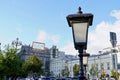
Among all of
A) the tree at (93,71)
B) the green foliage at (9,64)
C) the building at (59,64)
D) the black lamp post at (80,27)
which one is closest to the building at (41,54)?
the building at (59,64)

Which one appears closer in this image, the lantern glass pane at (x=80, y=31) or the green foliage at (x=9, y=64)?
the lantern glass pane at (x=80, y=31)

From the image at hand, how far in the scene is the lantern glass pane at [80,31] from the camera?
24.5ft

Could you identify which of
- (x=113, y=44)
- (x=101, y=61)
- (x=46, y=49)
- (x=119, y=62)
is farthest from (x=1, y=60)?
(x=46, y=49)

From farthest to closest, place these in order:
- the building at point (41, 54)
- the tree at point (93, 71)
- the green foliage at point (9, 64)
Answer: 1. the building at point (41, 54)
2. the tree at point (93, 71)
3. the green foliage at point (9, 64)

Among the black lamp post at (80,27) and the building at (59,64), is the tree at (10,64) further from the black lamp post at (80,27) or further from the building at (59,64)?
the building at (59,64)

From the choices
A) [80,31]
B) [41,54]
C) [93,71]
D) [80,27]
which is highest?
[41,54]

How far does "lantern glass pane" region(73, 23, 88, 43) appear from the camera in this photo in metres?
7.46

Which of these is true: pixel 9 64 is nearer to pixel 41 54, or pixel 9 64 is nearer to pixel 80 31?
pixel 80 31

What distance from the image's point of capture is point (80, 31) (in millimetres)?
7457

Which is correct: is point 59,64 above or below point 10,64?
above

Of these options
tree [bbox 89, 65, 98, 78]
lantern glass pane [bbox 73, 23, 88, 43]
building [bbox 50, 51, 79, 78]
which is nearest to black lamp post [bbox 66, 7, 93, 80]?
lantern glass pane [bbox 73, 23, 88, 43]

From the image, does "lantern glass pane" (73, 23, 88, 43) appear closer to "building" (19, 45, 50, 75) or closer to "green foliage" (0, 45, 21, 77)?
"green foliage" (0, 45, 21, 77)

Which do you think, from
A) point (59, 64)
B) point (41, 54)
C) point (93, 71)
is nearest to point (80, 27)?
A: point (93, 71)

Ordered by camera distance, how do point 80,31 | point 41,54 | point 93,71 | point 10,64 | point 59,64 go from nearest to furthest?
1. point 80,31
2. point 10,64
3. point 93,71
4. point 59,64
5. point 41,54
